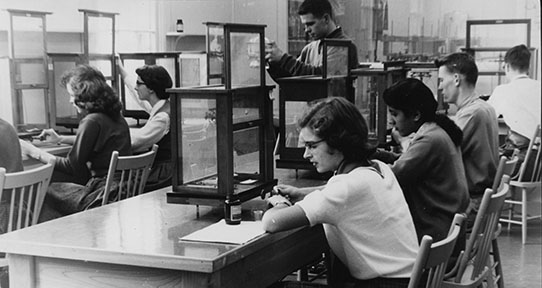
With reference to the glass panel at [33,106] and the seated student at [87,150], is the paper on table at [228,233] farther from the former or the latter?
the glass panel at [33,106]

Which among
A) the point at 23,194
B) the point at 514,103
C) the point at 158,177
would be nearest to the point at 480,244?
the point at 514,103

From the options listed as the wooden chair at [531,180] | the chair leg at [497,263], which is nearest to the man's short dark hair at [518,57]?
the wooden chair at [531,180]

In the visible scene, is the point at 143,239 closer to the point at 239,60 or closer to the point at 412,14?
the point at 239,60

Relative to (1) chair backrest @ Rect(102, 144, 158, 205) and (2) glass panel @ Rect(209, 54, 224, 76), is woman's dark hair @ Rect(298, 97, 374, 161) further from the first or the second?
(1) chair backrest @ Rect(102, 144, 158, 205)

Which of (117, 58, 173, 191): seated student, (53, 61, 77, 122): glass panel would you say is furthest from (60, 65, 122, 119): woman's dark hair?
(53, 61, 77, 122): glass panel

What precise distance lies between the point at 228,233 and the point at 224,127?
0.38 m

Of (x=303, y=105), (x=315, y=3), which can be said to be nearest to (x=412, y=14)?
(x=315, y=3)

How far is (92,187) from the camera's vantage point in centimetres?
368

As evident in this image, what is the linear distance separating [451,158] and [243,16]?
437 cm

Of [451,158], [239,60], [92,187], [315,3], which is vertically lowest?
[92,187]

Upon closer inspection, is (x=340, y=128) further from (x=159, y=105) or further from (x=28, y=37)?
(x=28, y=37)

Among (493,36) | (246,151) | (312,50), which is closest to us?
(246,151)

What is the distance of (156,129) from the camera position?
13.9 feet

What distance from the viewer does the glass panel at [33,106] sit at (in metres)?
4.85
